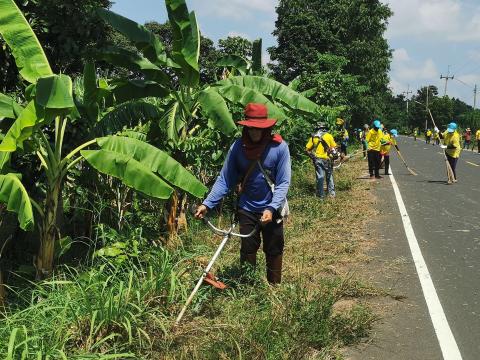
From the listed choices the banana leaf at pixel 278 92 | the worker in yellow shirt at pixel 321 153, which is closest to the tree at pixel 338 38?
the worker in yellow shirt at pixel 321 153

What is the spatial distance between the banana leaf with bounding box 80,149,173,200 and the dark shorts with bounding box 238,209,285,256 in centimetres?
85

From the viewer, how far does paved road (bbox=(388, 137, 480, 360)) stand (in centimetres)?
519

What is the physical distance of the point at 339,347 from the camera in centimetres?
447

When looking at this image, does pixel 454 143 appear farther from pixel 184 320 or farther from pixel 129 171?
pixel 184 320

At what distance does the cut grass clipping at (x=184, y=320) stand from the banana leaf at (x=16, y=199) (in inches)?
25.0

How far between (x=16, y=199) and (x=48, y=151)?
3.88 feet

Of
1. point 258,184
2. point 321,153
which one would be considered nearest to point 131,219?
point 258,184

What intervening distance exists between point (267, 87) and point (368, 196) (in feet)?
18.5

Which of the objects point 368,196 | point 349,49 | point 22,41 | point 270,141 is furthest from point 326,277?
point 349,49

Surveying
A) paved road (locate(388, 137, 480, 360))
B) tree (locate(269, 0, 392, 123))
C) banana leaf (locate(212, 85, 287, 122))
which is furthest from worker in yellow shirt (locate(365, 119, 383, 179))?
tree (locate(269, 0, 392, 123))

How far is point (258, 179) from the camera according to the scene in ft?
17.1

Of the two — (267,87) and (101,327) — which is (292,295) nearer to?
(101,327)

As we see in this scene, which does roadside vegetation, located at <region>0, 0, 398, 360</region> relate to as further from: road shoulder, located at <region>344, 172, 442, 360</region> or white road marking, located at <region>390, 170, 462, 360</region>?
white road marking, located at <region>390, 170, 462, 360</region>

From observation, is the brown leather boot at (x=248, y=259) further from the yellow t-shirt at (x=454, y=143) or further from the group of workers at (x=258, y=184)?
the yellow t-shirt at (x=454, y=143)
